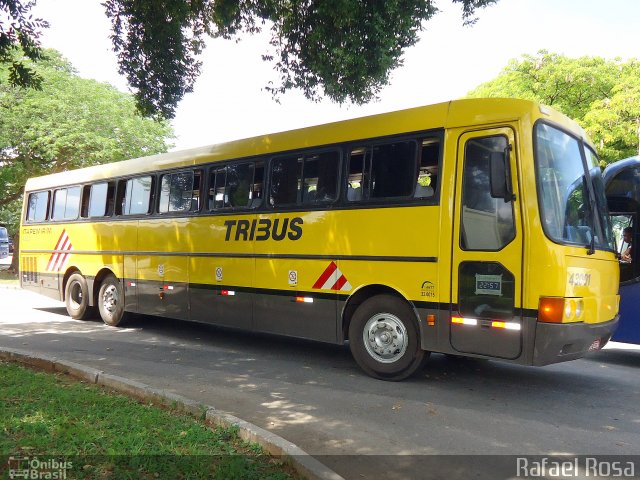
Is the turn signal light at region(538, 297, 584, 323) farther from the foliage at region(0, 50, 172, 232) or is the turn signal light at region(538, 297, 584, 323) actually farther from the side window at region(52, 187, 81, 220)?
the foliage at region(0, 50, 172, 232)

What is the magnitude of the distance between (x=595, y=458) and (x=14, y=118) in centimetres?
2362

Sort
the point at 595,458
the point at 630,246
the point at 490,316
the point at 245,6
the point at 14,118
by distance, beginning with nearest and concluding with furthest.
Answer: the point at 595,458 < the point at 490,316 < the point at 630,246 < the point at 245,6 < the point at 14,118

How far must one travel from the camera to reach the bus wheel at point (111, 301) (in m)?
10.6

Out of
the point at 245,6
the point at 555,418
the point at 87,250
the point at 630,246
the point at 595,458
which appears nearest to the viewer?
the point at 595,458

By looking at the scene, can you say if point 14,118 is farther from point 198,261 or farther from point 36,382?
point 36,382

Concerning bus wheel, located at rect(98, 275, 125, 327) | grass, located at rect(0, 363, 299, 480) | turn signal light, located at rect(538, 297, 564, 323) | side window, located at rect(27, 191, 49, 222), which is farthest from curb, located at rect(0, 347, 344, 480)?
side window, located at rect(27, 191, 49, 222)

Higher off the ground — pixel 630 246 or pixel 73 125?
pixel 73 125

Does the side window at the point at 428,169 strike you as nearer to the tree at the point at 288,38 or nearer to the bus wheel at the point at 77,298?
the tree at the point at 288,38

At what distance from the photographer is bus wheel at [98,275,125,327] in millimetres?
10586

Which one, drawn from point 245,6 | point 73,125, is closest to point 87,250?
point 245,6

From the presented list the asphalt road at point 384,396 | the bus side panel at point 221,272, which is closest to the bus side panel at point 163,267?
the bus side panel at point 221,272

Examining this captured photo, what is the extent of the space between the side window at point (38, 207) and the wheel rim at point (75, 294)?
2.32 meters

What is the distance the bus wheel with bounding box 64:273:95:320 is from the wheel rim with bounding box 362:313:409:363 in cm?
731

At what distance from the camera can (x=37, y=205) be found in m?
13.3
